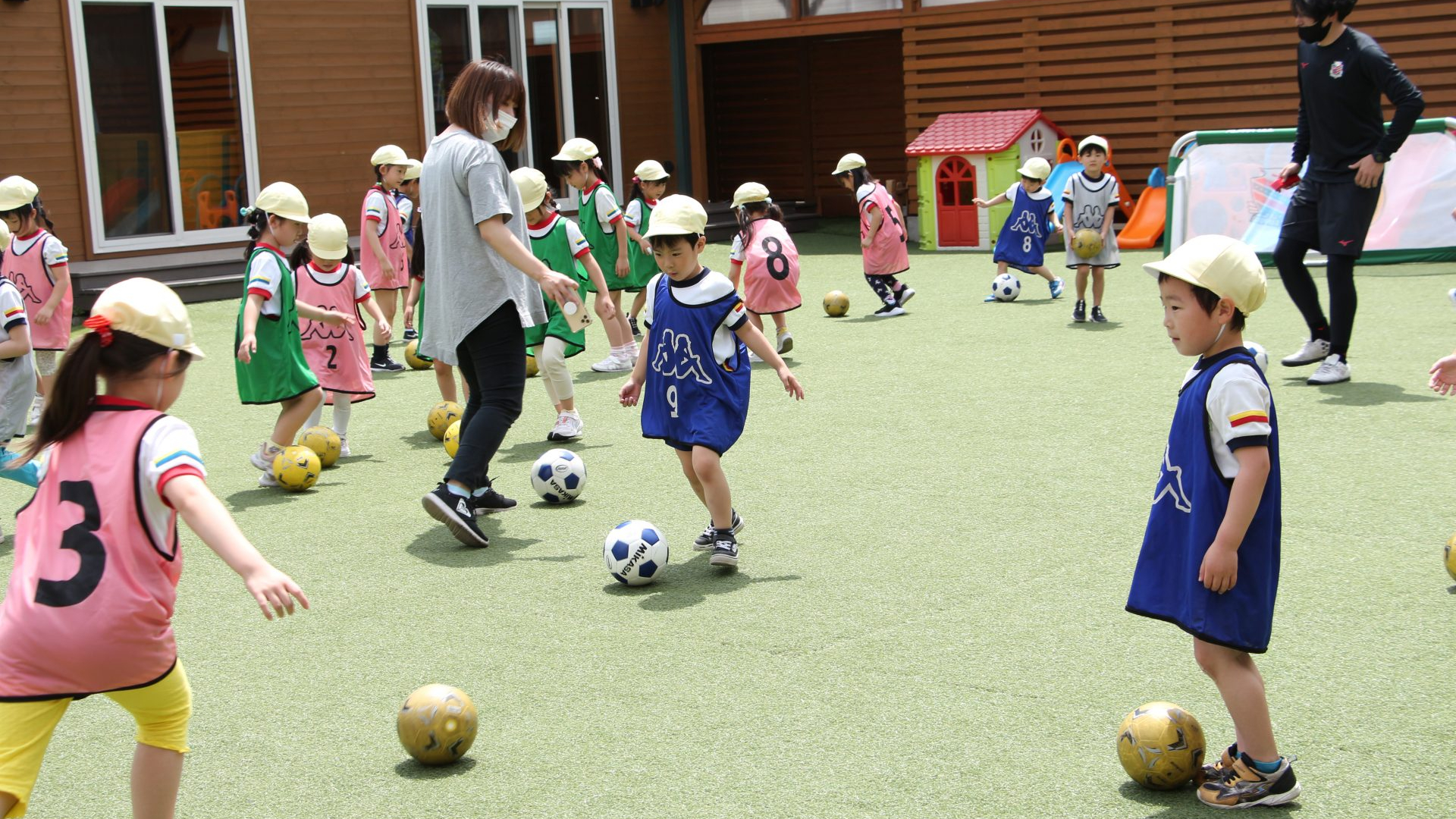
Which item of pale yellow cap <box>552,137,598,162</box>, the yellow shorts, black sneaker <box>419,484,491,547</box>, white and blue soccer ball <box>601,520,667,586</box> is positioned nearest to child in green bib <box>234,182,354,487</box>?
black sneaker <box>419,484,491,547</box>

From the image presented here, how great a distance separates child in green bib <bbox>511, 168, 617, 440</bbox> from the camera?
8914 mm

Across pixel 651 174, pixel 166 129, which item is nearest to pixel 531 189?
pixel 651 174

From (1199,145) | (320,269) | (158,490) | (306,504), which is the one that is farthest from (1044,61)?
(158,490)

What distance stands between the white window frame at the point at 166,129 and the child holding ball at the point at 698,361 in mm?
13584

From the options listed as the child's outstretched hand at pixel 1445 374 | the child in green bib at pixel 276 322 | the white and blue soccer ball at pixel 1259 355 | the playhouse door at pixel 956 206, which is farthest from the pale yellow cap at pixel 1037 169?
the child's outstretched hand at pixel 1445 374

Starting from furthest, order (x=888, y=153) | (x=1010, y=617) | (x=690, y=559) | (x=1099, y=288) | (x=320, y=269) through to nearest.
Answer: (x=888, y=153)
(x=1099, y=288)
(x=320, y=269)
(x=690, y=559)
(x=1010, y=617)

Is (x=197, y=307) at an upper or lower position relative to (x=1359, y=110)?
lower

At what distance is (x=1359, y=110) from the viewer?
894 cm

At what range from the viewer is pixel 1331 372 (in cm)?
914

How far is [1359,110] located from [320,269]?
256 inches

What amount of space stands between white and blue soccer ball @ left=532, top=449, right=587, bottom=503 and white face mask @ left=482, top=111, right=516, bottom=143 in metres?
1.60

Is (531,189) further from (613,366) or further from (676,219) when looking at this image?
(676,219)

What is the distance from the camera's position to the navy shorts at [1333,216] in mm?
8953

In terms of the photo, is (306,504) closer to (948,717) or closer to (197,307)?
(948,717)
